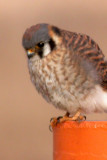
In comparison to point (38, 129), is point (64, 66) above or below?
above

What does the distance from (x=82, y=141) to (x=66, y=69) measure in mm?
727

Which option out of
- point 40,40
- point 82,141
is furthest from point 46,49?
point 82,141

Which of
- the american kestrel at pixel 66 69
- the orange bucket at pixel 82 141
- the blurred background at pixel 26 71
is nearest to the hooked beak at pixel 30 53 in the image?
the american kestrel at pixel 66 69

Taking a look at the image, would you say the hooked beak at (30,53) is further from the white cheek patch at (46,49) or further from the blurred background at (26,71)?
the blurred background at (26,71)

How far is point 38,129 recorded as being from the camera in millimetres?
6328

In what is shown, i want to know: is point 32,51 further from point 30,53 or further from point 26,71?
point 26,71

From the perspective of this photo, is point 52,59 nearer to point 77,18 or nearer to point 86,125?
point 86,125

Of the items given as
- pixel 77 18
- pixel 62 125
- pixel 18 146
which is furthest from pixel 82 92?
pixel 77 18

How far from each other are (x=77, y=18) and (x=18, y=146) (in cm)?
191

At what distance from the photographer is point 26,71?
6.70 meters

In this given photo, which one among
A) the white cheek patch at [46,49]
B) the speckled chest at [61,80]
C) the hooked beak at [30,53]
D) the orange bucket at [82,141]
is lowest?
the orange bucket at [82,141]

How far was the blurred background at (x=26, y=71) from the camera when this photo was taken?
243 inches

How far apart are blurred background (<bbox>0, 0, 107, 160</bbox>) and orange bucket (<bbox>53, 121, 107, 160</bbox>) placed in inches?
116

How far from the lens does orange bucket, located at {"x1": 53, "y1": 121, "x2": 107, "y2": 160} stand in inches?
113
